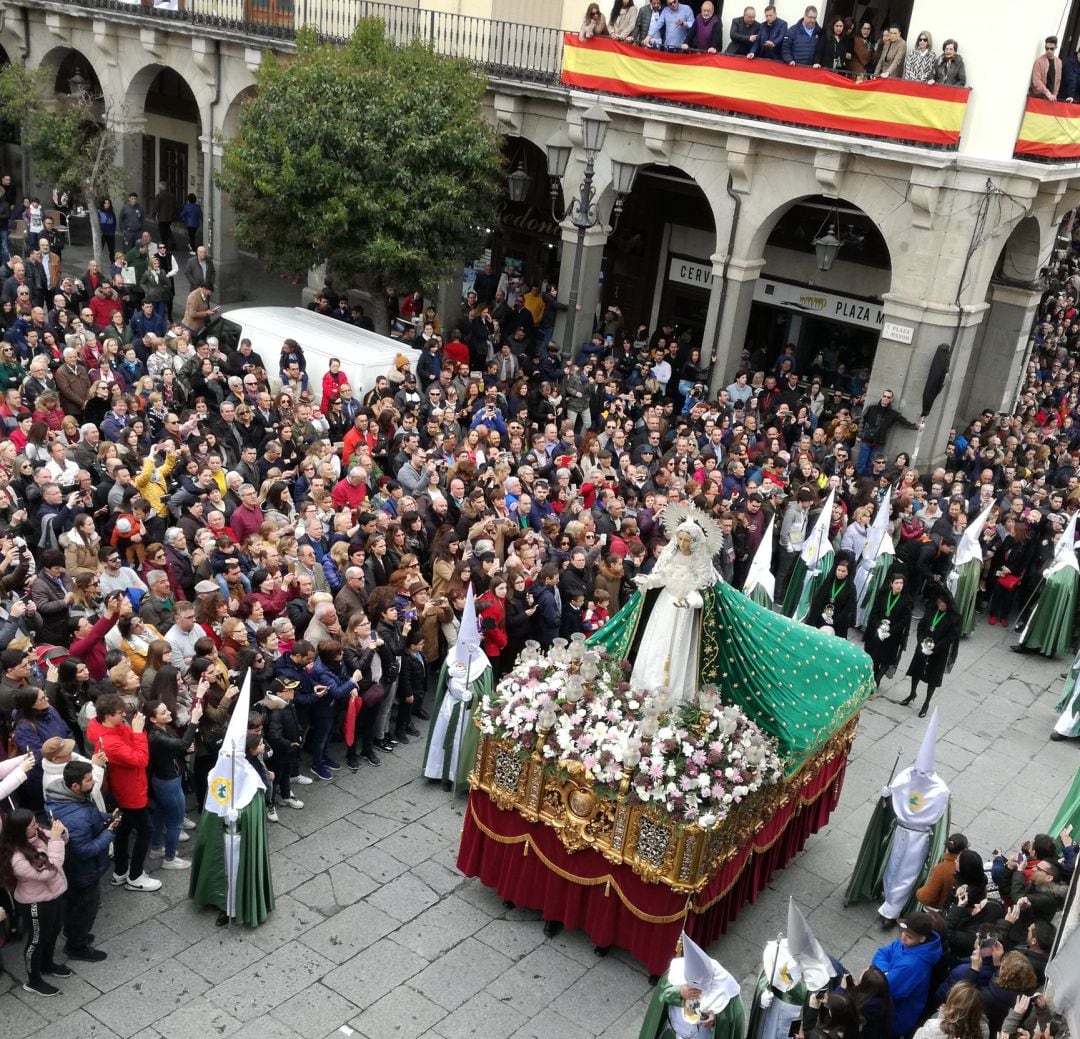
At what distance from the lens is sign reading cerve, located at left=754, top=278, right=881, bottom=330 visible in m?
22.8

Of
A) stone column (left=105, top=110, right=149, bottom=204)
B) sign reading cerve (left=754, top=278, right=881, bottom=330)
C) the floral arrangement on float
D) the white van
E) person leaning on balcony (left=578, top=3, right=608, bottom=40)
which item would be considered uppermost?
person leaning on balcony (left=578, top=3, right=608, bottom=40)

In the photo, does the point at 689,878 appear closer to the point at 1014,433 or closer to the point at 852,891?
the point at 852,891

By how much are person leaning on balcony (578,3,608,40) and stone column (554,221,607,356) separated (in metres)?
3.19

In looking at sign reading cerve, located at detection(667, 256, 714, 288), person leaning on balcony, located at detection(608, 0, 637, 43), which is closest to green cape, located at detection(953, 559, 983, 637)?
person leaning on balcony, located at detection(608, 0, 637, 43)

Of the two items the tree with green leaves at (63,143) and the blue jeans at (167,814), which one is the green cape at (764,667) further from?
the tree with green leaves at (63,143)

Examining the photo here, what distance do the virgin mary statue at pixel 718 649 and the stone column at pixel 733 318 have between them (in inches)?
455

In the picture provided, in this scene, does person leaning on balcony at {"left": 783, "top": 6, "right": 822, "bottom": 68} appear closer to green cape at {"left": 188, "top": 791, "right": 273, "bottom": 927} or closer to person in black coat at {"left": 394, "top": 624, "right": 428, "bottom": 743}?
person in black coat at {"left": 394, "top": 624, "right": 428, "bottom": 743}

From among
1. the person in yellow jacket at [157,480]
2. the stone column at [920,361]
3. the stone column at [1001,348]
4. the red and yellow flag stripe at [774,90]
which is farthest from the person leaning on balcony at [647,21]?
the person in yellow jacket at [157,480]

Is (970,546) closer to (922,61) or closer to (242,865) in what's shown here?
(922,61)

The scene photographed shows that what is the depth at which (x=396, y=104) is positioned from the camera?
19391 mm

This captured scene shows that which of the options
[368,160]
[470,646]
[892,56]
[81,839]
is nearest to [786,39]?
[892,56]

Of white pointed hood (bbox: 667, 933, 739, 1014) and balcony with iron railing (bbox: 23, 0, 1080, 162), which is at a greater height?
balcony with iron railing (bbox: 23, 0, 1080, 162)

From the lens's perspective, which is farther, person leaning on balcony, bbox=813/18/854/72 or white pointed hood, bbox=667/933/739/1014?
person leaning on balcony, bbox=813/18/854/72

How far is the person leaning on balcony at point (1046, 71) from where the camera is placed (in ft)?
56.4
